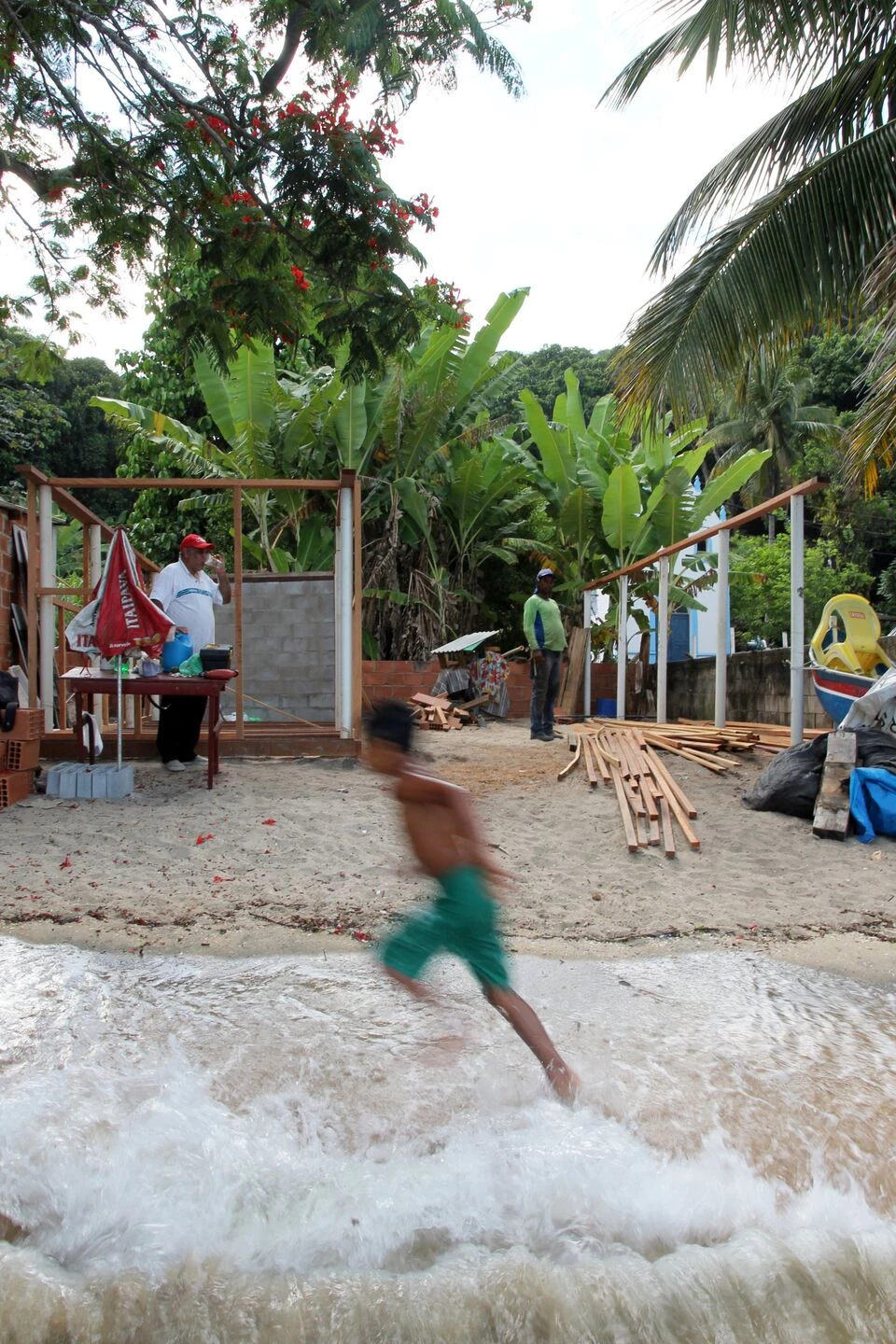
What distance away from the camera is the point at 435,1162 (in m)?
2.75

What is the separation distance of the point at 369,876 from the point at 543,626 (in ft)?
19.3

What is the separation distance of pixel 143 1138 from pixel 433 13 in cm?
635

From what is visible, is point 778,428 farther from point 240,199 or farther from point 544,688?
point 240,199

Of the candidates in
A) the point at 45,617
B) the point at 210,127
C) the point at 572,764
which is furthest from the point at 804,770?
the point at 45,617

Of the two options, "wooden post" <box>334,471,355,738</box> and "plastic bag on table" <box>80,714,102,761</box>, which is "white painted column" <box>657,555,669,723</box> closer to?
"wooden post" <box>334,471,355,738</box>

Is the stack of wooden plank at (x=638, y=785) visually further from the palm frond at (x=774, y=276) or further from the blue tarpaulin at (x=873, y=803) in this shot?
Answer: the palm frond at (x=774, y=276)

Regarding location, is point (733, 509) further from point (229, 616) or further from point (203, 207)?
point (203, 207)

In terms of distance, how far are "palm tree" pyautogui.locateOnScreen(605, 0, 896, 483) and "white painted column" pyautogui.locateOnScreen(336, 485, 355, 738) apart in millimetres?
2739

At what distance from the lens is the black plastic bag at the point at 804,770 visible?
6039mm

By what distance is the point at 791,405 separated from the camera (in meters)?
31.0

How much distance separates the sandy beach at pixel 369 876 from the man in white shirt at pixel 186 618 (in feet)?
1.02

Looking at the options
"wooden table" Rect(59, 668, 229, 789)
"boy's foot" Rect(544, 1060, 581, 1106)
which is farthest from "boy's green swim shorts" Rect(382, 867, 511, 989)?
"wooden table" Rect(59, 668, 229, 789)

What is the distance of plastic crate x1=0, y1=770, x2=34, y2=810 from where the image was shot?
623 centimetres

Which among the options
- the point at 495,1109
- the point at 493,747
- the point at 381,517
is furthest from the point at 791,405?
the point at 495,1109
